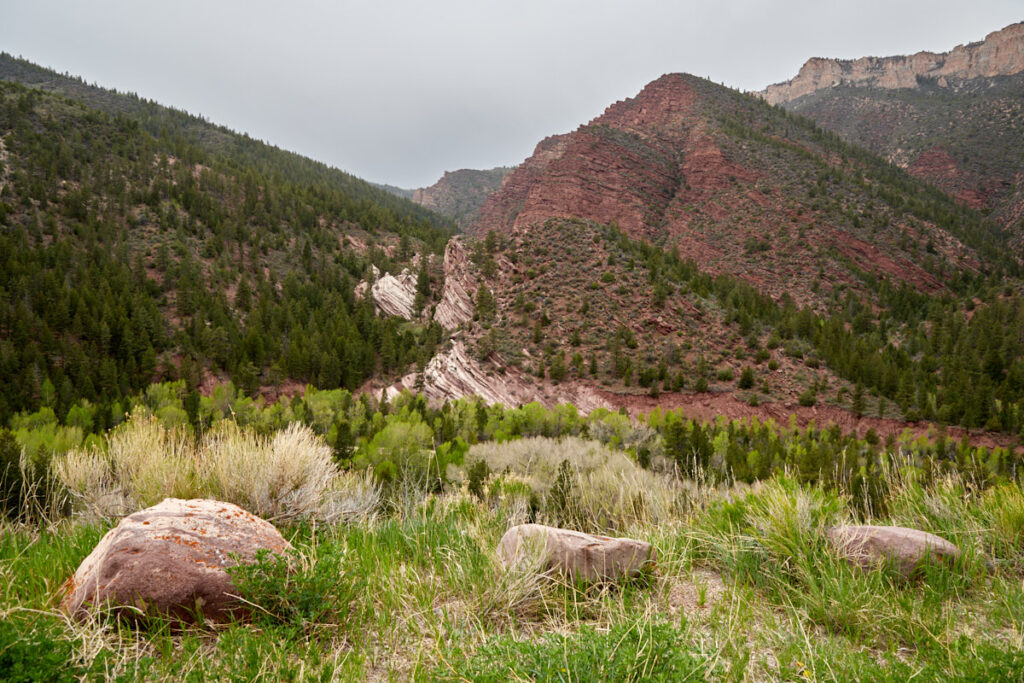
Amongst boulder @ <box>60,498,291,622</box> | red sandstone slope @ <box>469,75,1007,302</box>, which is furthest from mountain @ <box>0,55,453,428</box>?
boulder @ <box>60,498,291,622</box>

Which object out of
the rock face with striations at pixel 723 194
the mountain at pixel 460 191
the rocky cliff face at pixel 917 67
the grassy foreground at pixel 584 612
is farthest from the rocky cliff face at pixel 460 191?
the grassy foreground at pixel 584 612

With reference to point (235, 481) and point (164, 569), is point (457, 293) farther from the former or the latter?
point (164, 569)

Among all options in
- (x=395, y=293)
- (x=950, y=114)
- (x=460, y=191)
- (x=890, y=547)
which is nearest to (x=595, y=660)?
(x=890, y=547)

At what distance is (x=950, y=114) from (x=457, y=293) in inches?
3933

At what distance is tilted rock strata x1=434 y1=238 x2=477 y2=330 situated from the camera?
32906 millimetres

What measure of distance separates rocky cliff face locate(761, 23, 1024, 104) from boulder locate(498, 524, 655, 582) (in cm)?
15301

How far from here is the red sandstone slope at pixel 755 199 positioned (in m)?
48.6

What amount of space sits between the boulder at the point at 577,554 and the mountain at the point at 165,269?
71.8ft

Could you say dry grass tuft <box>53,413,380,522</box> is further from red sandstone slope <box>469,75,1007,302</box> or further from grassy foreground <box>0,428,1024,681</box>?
red sandstone slope <box>469,75,1007,302</box>

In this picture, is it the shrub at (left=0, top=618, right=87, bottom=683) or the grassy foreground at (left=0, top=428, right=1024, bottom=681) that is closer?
the shrub at (left=0, top=618, right=87, bottom=683)

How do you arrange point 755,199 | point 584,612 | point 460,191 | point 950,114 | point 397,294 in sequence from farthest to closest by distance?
point 460,191 < point 950,114 < point 755,199 < point 397,294 < point 584,612

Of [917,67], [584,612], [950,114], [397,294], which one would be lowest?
[397,294]

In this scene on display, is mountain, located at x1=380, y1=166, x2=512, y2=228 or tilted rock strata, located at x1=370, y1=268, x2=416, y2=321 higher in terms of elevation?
mountain, located at x1=380, y1=166, x2=512, y2=228

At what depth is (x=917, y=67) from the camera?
397 feet
